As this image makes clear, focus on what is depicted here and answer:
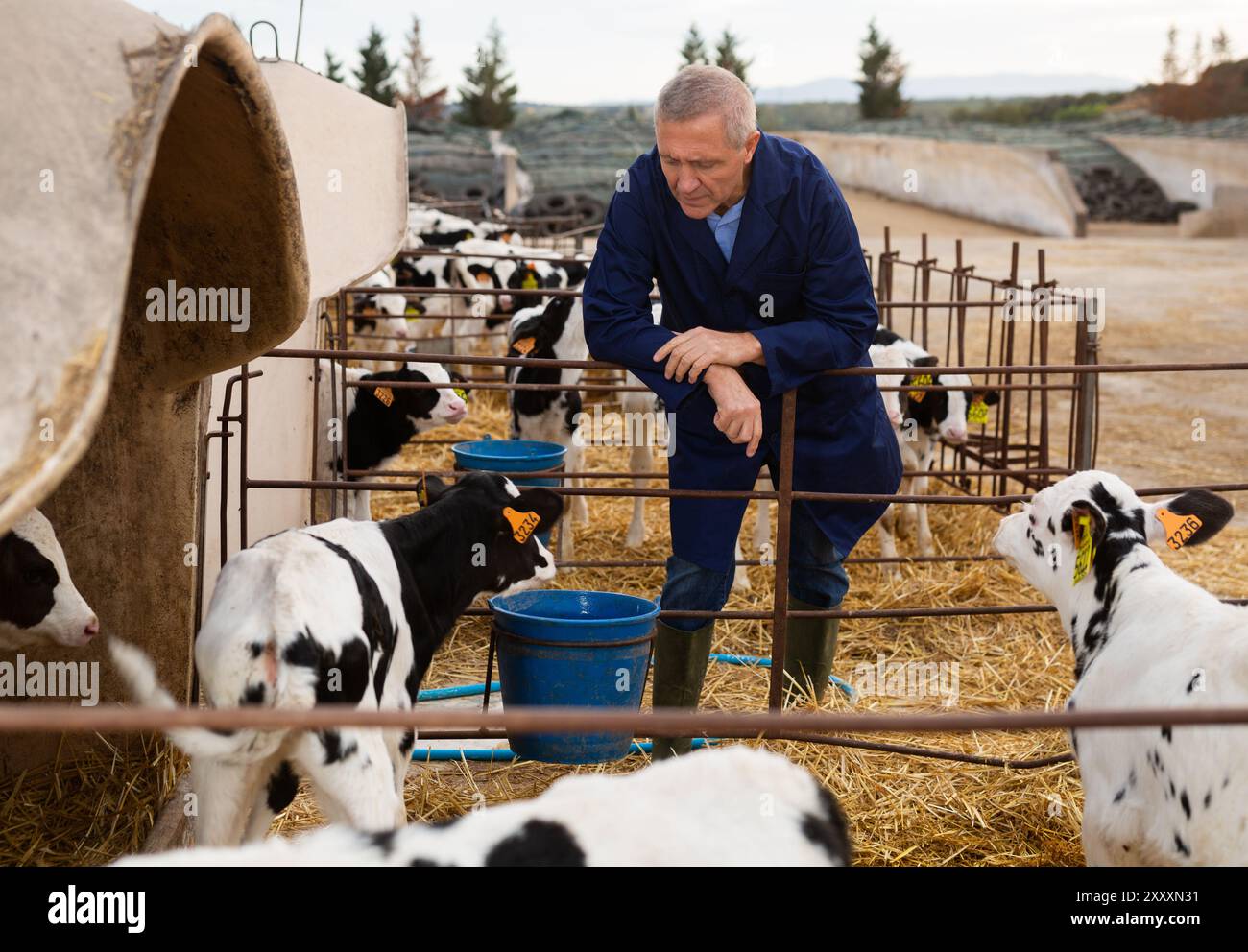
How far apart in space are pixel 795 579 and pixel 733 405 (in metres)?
1.03

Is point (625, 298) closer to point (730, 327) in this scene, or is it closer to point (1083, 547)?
point (730, 327)

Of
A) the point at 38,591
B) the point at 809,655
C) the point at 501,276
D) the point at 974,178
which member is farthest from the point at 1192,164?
the point at 38,591

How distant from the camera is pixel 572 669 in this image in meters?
3.91

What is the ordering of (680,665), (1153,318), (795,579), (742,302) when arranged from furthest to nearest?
1. (1153,318)
2. (795,579)
3. (680,665)
4. (742,302)

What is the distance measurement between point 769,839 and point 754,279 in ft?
8.00

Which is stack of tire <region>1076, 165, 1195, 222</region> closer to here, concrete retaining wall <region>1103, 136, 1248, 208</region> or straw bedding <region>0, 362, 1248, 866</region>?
concrete retaining wall <region>1103, 136, 1248, 208</region>

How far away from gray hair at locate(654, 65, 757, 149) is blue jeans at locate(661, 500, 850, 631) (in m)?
1.39

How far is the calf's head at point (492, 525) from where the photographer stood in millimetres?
3832

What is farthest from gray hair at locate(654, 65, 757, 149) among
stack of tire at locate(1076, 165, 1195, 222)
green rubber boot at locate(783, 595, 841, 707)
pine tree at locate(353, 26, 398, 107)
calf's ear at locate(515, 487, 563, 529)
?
pine tree at locate(353, 26, 398, 107)

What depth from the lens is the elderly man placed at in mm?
3727

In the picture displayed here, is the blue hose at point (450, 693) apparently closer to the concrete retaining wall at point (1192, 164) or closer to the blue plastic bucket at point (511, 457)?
the blue plastic bucket at point (511, 457)
